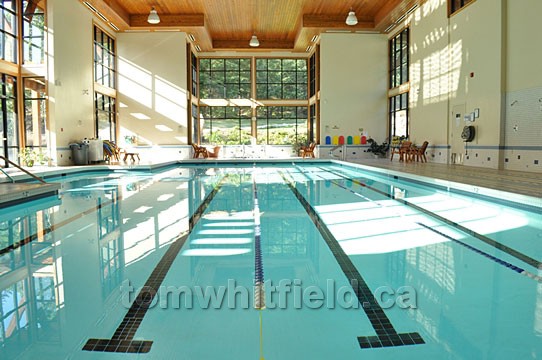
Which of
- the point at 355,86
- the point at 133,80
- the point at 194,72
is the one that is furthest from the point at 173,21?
the point at 355,86

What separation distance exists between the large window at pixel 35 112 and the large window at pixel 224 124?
8.09 metres

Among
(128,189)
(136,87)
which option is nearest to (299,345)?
(128,189)

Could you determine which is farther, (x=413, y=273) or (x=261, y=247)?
(x=261, y=247)

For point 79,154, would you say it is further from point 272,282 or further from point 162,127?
point 272,282

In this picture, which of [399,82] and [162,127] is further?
[162,127]

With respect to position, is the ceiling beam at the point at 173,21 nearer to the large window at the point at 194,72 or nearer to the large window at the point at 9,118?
the large window at the point at 194,72

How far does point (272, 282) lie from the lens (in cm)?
290

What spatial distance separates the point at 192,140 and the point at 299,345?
16.2 m

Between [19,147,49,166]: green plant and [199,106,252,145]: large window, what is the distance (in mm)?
8305

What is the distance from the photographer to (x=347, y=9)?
1466 cm

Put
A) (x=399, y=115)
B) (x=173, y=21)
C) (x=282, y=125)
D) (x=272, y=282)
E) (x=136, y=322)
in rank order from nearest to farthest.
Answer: (x=136, y=322)
(x=272, y=282)
(x=173, y=21)
(x=399, y=115)
(x=282, y=125)

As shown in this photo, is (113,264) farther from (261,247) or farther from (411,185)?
(411,185)

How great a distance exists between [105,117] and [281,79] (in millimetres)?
7737

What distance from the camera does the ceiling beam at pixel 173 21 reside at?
1497 centimetres
